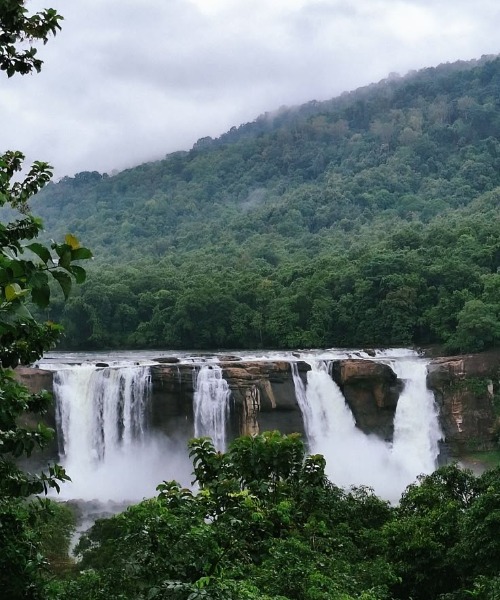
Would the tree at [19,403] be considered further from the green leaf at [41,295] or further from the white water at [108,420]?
the white water at [108,420]

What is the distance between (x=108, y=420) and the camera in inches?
1021

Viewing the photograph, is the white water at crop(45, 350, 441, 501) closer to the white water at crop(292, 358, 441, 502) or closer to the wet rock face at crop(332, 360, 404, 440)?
the white water at crop(292, 358, 441, 502)

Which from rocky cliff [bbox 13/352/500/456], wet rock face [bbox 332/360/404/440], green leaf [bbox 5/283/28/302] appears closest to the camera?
green leaf [bbox 5/283/28/302]

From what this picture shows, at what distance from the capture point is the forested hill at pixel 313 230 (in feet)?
119

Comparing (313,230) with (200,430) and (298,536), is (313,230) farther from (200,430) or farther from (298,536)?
(298,536)

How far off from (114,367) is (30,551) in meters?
22.4

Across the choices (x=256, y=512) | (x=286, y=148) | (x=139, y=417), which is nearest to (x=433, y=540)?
(x=256, y=512)

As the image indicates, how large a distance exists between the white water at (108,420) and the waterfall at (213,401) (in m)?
1.71

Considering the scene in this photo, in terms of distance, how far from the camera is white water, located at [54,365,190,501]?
84.0 feet

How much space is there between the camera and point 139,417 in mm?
25953

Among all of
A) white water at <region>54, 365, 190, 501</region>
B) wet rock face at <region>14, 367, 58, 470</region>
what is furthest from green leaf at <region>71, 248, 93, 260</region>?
wet rock face at <region>14, 367, 58, 470</region>

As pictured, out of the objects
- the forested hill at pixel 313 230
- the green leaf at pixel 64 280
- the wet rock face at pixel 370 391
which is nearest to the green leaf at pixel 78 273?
the green leaf at pixel 64 280

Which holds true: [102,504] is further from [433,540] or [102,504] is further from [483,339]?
[483,339]

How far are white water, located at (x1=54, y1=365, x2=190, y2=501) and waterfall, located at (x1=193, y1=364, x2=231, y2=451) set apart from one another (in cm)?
171
